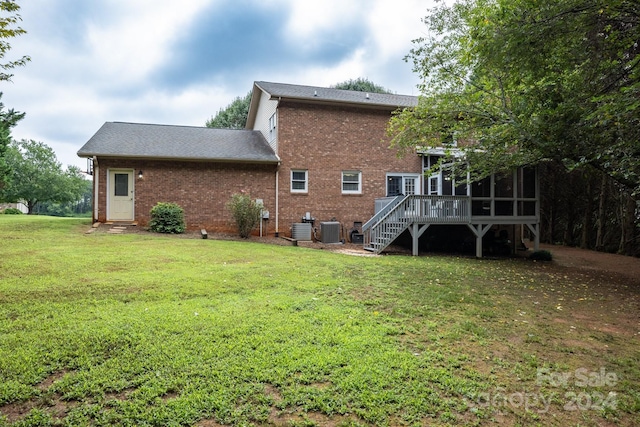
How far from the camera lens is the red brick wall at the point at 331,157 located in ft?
50.5

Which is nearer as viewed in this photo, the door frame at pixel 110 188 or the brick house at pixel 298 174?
the brick house at pixel 298 174

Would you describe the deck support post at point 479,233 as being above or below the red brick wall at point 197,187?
below

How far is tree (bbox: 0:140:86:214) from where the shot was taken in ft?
117

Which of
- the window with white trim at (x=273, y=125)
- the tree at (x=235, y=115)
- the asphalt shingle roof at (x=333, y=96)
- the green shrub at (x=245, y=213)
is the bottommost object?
the green shrub at (x=245, y=213)

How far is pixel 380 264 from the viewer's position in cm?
901

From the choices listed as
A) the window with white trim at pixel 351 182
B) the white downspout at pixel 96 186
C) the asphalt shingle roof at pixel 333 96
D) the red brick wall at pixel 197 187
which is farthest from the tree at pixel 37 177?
the window with white trim at pixel 351 182

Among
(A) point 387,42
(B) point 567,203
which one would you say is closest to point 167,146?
(A) point 387,42

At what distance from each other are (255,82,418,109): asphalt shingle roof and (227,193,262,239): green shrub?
15.6ft

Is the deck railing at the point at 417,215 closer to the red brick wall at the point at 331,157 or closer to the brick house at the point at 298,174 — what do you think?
the brick house at the point at 298,174

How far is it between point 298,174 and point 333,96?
3.94 m

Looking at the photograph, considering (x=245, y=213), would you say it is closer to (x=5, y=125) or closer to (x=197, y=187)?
(x=197, y=187)

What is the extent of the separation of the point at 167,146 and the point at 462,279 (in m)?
12.3

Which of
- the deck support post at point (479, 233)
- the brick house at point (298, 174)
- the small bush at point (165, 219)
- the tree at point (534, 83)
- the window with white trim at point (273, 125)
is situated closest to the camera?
the tree at point (534, 83)

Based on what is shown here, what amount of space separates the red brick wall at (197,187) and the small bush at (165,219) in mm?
995
